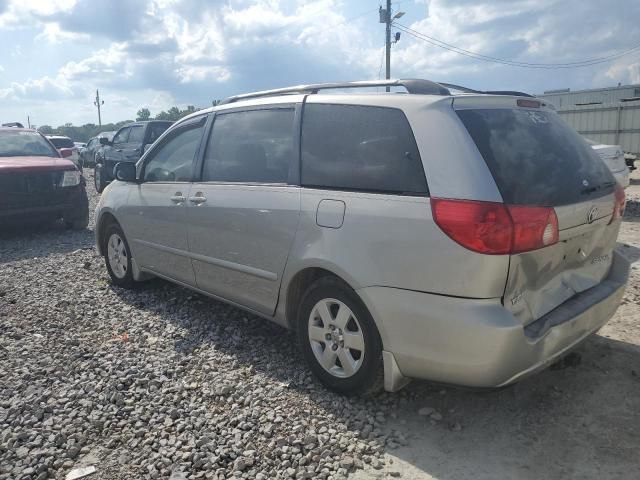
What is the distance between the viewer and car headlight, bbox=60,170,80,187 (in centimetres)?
849

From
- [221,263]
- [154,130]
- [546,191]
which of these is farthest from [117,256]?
[154,130]

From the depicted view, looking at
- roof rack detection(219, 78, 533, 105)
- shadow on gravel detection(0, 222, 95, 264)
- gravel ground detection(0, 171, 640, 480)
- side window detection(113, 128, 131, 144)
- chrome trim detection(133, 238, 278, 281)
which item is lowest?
gravel ground detection(0, 171, 640, 480)

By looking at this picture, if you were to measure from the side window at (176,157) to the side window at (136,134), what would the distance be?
9.89m

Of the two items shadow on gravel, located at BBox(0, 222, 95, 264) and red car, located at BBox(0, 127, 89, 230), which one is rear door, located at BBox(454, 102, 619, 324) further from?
red car, located at BBox(0, 127, 89, 230)

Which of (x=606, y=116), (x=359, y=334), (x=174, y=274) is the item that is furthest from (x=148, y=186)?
(x=606, y=116)

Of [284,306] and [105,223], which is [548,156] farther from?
[105,223]

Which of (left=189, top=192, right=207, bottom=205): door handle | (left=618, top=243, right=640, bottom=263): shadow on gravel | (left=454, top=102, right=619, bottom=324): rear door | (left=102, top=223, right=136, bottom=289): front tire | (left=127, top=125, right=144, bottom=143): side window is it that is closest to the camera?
(left=454, top=102, right=619, bottom=324): rear door

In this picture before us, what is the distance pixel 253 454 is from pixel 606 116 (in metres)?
15.8

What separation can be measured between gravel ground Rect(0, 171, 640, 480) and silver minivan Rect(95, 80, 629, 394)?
32cm

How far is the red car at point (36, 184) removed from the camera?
7.93m

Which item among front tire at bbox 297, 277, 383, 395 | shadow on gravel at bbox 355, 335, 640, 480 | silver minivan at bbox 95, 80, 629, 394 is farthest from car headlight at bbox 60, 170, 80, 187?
shadow on gravel at bbox 355, 335, 640, 480

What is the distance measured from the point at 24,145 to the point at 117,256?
198 inches

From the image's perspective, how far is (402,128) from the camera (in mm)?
2836

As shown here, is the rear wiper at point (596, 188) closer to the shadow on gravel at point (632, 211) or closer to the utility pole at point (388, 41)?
the shadow on gravel at point (632, 211)
